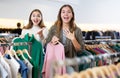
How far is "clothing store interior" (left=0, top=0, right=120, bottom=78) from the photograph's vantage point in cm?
154

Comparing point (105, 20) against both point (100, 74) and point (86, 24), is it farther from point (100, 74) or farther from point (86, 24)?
point (100, 74)

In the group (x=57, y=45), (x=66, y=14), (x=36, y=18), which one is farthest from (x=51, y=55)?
(x=36, y=18)

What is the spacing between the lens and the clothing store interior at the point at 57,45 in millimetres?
1536

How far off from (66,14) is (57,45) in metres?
0.41

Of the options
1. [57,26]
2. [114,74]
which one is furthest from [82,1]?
[114,74]

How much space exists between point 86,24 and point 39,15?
420 centimetres

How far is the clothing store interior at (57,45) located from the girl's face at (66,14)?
0.95 ft

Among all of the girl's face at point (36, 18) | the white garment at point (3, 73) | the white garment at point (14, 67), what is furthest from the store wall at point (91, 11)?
the white garment at point (3, 73)

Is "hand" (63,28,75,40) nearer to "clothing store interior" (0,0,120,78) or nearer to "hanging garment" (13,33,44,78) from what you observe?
"clothing store interior" (0,0,120,78)

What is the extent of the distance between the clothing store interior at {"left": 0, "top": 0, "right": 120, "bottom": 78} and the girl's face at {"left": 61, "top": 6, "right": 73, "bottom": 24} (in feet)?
0.95

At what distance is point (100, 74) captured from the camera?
5.03 feet

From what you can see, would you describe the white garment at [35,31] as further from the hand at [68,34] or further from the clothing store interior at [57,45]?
the hand at [68,34]

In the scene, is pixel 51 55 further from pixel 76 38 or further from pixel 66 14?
pixel 66 14

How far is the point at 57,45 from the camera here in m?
2.93
